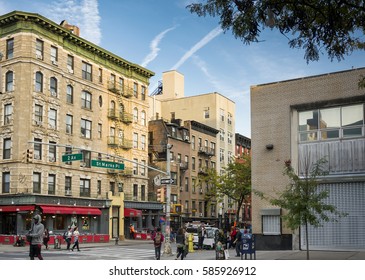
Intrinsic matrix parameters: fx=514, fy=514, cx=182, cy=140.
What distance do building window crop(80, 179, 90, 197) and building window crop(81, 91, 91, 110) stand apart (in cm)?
787

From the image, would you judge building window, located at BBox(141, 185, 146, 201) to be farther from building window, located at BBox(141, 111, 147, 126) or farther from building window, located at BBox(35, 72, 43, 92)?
building window, located at BBox(35, 72, 43, 92)

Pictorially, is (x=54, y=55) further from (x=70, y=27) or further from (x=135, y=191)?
(x=135, y=191)

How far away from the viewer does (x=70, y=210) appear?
4966 centimetres

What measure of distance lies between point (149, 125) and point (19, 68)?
26904mm

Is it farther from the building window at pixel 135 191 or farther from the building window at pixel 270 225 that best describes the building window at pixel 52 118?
the building window at pixel 270 225

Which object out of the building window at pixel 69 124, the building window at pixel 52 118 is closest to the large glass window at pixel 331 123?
the building window at pixel 52 118

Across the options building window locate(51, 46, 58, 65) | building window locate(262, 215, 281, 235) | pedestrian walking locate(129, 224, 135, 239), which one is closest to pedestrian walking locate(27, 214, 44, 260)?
building window locate(262, 215, 281, 235)

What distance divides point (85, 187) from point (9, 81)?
13.5 metres

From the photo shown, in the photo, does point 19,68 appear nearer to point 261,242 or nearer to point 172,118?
point 261,242

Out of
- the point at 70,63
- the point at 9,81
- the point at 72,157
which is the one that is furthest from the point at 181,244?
the point at 70,63

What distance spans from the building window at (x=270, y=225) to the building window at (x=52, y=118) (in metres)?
28.2

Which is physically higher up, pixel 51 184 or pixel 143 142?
pixel 143 142
